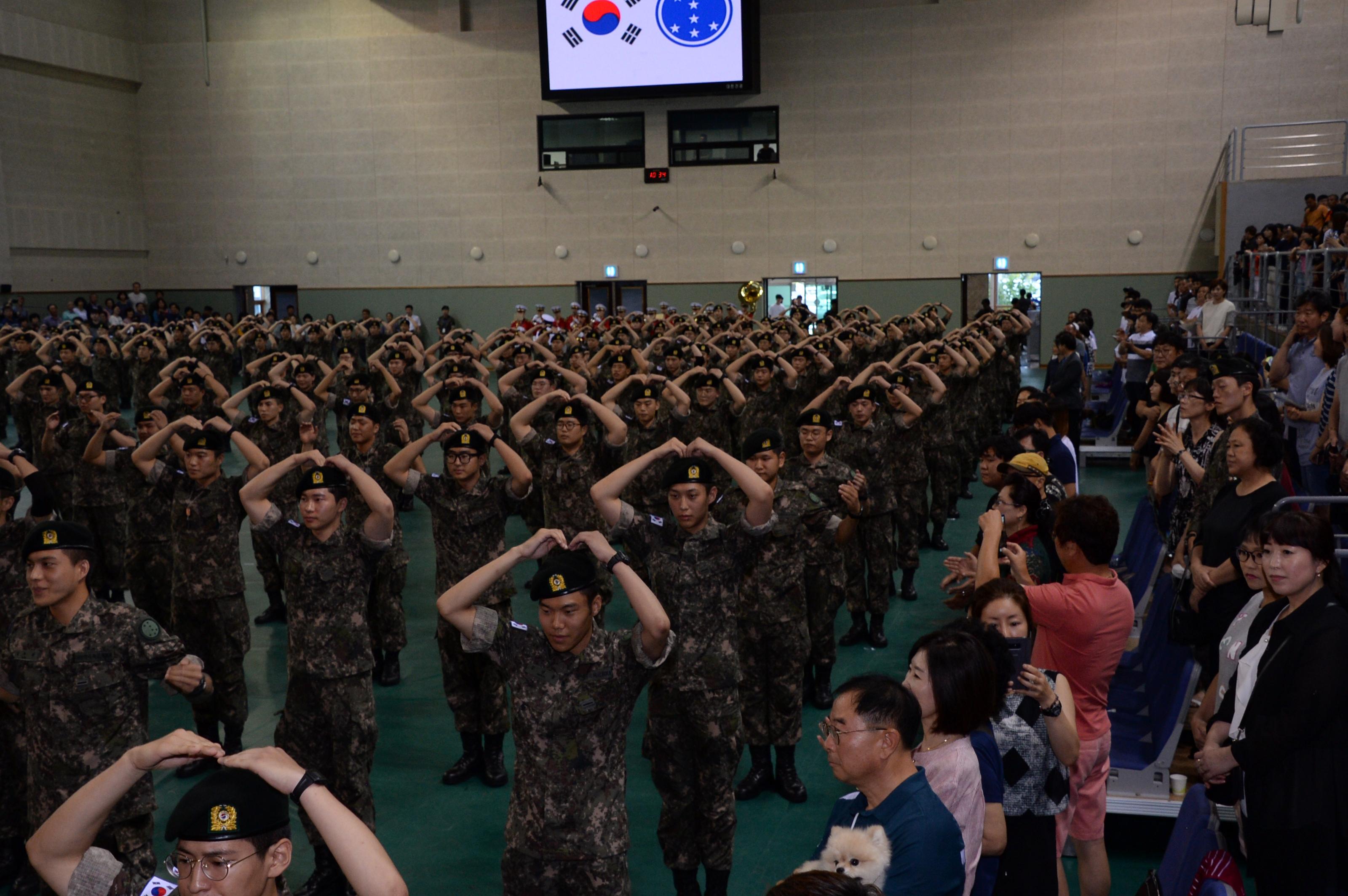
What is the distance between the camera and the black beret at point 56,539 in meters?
3.97

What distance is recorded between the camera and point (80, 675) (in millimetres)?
4035

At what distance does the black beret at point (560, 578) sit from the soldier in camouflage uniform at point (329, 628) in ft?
4.87

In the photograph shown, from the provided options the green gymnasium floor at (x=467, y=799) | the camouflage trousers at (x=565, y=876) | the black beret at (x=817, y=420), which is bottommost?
the green gymnasium floor at (x=467, y=799)

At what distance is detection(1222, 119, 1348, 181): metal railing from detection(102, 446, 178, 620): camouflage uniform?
21183 millimetres

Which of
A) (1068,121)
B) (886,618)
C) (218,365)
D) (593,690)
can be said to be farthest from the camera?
(1068,121)

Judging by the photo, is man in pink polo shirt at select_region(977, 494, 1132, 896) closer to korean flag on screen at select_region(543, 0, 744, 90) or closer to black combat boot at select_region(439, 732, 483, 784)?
black combat boot at select_region(439, 732, 483, 784)

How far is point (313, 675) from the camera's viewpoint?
183 inches

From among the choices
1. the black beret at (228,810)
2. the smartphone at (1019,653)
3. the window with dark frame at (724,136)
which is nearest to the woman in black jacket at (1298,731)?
the smartphone at (1019,653)

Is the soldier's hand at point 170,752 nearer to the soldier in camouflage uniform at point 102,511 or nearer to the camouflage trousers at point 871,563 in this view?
the camouflage trousers at point 871,563

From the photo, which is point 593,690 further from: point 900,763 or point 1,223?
point 1,223

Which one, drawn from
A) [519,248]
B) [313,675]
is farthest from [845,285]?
[313,675]

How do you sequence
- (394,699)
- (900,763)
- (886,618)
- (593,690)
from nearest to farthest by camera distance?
1. (900,763)
2. (593,690)
3. (394,699)
4. (886,618)

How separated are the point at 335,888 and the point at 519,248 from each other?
910 inches

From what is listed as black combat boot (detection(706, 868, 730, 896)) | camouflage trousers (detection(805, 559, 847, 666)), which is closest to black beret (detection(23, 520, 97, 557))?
black combat boot (detection(706, 868, 730, 896))
